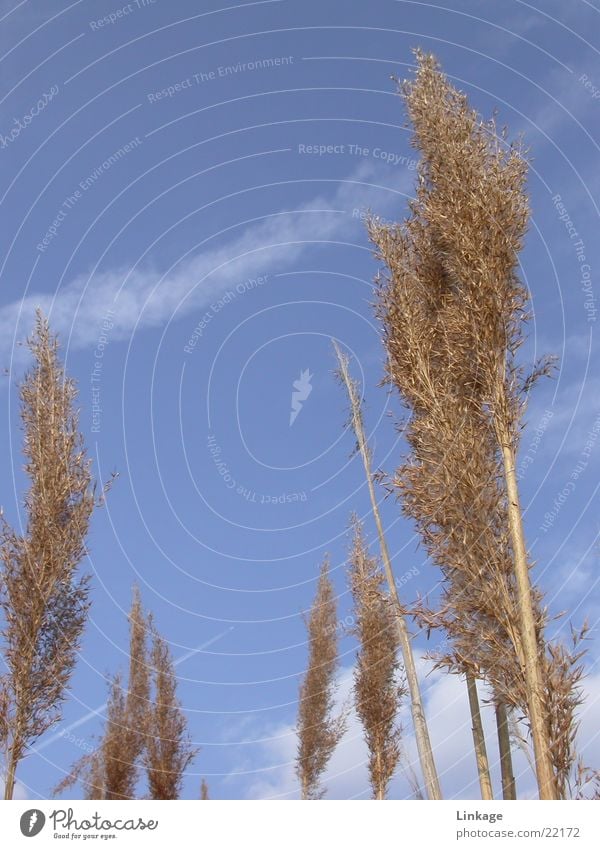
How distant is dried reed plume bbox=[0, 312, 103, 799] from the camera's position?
7957mm

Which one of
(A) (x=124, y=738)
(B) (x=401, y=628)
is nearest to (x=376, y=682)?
(B) (x=401, y=628)

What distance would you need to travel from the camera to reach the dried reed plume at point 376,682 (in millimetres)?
14234

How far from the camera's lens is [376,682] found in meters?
14.3

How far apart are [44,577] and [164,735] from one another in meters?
11.6

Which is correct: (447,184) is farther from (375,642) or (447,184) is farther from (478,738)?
(375,642)

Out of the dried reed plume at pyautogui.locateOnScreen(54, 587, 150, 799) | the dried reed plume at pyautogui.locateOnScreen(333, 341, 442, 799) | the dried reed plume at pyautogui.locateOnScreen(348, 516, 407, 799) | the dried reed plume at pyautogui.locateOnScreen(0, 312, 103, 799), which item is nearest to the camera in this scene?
the dried reed plume at pyautogui.locateOnScreen(0, 312, 103, 799)

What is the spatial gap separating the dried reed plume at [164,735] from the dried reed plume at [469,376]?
13729mm
